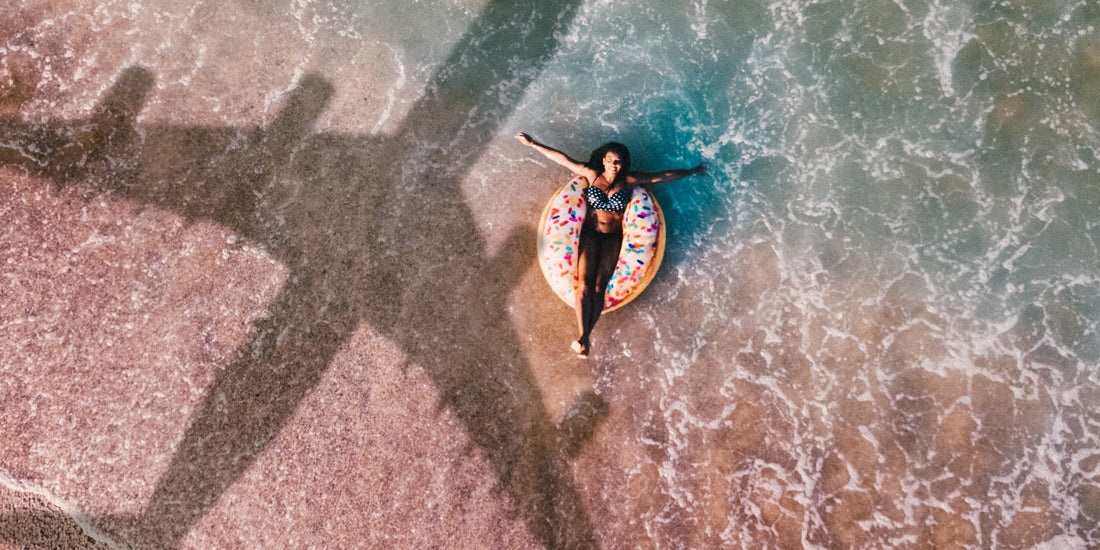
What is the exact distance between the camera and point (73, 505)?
4285 mm

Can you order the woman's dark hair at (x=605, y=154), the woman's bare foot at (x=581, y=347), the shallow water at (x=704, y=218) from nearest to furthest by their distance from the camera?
the woman's bare foot at (x=581, y=347)
the woman's dark hair at (x=605, y=154)
the shallow water at (x=704, y=218)

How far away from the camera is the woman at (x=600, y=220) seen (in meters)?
4.05

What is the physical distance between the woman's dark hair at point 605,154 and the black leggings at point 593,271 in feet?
1.74

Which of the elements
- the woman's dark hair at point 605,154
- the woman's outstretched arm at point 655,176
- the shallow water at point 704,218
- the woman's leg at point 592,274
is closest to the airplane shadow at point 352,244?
the shallow water at point 704,218

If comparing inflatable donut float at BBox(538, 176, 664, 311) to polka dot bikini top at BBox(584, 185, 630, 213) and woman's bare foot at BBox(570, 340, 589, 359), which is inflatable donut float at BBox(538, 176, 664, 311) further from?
woman's bare foot at BBox(570, 340, 589, 359)

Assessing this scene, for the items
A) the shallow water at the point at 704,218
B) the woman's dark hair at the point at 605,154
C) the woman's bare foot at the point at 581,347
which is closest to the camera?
the woman's bare foot at the point at 581,347

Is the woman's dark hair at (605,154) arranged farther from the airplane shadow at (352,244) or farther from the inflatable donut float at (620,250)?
the airplane shadow at (352,244)

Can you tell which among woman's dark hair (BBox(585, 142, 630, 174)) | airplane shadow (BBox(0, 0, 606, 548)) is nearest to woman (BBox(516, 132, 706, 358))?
woman's dark hair (BBox(585, 142, 630, 174))

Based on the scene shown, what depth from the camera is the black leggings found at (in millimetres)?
4031

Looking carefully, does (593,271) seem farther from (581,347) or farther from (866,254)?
(866,254)

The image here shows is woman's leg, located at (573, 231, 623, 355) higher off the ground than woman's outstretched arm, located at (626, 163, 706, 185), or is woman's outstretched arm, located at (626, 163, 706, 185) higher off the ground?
woman's outstretched arm, located at (626, 163, 706, 185)

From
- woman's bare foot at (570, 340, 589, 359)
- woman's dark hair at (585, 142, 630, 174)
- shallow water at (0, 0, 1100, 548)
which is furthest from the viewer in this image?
shallow water at (0, 0, 1100, 548)

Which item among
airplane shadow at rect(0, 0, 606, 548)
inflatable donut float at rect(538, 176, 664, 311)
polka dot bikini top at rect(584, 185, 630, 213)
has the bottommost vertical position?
airplane shadow at rect(0, 0, 606, 548)

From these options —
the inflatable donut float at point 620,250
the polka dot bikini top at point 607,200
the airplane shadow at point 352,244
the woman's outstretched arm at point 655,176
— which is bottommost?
the airplane shadow at point 352,244
